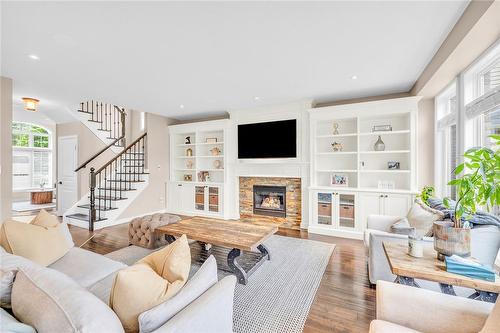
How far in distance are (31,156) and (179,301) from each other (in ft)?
32.6

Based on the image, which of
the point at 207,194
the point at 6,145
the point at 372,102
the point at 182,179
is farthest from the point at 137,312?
the point at 182,179

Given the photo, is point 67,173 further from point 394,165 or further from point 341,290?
point 394,165

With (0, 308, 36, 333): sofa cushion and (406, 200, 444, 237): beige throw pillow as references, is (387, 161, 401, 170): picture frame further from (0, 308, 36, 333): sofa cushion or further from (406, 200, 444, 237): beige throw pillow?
(0, 308, 36, 333): sofa cushion

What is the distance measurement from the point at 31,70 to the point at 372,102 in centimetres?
519

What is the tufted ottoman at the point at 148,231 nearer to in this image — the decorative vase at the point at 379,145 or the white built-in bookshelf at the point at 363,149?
the white built-in bookshelf at the point at 363,149

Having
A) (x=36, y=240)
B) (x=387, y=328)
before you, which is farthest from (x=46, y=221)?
(x=387, y=328)

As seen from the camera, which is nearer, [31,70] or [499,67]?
[499,67]

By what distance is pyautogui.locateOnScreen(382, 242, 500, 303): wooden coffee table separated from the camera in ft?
4.41

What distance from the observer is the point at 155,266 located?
1.28 m

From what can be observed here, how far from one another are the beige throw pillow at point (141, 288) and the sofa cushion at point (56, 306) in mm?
79

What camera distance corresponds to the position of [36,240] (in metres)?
1.95

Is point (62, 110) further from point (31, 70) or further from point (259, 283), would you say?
point (259, 283)

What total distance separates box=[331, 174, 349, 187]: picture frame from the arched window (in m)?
9.35

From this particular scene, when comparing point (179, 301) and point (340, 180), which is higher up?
point (340, 180)
